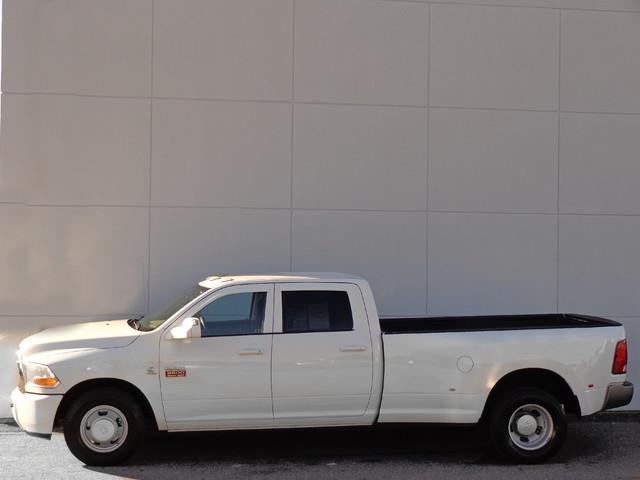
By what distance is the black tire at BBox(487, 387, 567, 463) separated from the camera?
25.7ft

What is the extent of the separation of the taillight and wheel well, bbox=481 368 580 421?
48 cm

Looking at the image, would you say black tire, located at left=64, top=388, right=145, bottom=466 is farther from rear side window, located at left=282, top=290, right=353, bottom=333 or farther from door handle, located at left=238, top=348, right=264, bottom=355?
rear side window, located at left=282, top=290, right=353, bottom=333

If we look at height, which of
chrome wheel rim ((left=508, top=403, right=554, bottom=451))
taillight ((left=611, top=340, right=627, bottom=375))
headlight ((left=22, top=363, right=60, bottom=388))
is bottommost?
chrome wheel rim ((left=508, top=403, right=554, bottom=451))

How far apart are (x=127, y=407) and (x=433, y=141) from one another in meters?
5.39

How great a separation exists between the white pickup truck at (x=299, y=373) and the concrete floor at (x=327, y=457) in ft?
1.17

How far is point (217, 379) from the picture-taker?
7.56 metres

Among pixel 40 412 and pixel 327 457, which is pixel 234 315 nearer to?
pixel 327 457

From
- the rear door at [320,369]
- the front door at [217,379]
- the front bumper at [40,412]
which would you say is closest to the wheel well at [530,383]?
the rear door at [320,369]

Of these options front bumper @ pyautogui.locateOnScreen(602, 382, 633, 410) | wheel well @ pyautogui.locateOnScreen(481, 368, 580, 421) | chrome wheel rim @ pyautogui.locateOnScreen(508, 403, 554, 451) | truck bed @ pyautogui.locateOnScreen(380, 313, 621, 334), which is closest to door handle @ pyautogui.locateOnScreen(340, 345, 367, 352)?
truck bed @ pyautogui.locateOnScreen(380, 313, 621, 334)

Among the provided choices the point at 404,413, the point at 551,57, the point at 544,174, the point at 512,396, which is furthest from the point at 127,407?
the point at 551,57

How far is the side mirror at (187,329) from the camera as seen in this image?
24.5ft

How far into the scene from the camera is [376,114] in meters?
10.7

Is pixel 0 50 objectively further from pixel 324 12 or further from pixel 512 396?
pixel 512 396

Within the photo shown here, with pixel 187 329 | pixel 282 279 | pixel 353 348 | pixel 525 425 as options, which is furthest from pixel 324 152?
pixel 525 425
